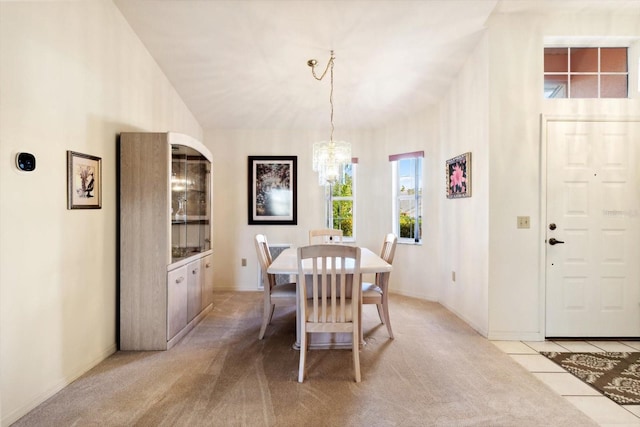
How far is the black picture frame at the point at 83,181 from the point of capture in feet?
7.62

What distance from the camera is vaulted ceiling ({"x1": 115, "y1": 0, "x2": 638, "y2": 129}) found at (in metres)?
2.84

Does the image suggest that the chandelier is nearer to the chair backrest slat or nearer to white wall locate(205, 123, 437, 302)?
the chair backrest slat

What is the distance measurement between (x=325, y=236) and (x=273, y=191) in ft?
4.01

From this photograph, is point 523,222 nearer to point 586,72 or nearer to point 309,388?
point 586,72

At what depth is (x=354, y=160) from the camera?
199 inches

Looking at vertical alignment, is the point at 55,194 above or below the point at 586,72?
below

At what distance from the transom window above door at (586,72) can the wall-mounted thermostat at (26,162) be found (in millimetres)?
4082

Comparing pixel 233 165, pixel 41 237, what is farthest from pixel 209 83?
pixel 41 237

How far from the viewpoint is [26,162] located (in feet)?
6.43

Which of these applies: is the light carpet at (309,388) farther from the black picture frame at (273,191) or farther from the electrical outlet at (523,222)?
the black picture frame at (273,191)

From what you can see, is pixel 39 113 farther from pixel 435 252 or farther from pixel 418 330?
pixel 435 252

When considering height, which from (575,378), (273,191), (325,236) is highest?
(273,191)

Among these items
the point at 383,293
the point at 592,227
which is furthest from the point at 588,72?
Result: the point at 383,293

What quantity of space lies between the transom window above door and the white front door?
1.07 feet
